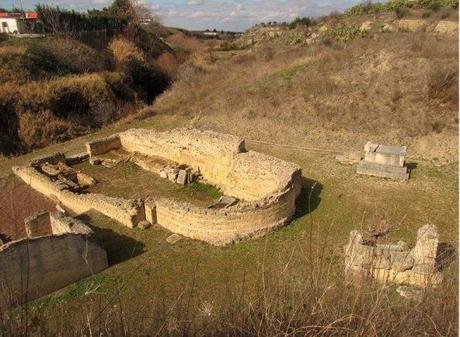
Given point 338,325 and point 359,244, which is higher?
point 338,325

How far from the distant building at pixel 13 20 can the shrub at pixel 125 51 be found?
8872 mm

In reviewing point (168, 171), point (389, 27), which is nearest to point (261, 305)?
point (168, 171)

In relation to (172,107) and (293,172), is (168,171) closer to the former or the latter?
(293,172)

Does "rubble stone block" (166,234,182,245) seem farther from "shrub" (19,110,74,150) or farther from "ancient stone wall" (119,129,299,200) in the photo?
"shrub" (19,110,74,150)

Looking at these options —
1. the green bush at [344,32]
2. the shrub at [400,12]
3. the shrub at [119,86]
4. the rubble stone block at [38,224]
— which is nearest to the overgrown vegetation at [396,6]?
the shrub at [400,12]

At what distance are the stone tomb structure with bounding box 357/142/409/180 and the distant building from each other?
123 feet

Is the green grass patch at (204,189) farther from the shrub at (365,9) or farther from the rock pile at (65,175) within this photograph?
the shrub at (365,9)

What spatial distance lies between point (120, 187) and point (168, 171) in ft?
6.22

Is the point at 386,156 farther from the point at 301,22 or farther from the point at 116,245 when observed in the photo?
the point at 301,22

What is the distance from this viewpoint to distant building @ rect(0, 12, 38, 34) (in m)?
39.2

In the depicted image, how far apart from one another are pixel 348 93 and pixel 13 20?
35.2 metres

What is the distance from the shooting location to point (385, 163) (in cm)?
1441

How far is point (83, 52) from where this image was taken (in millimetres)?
32938

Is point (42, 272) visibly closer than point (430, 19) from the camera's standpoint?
Yes
